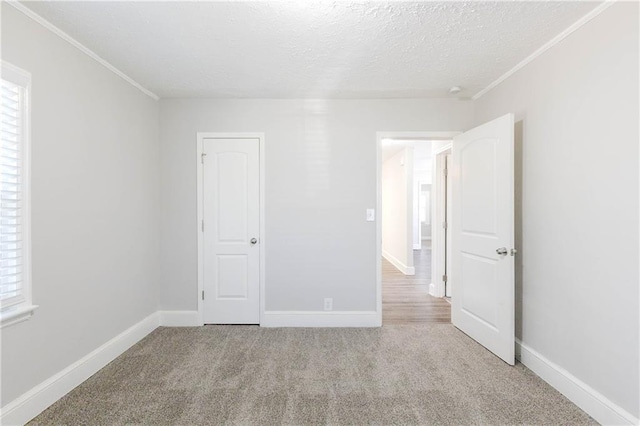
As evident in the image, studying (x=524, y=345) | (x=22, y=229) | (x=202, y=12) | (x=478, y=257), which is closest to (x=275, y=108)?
(x=202, y=12)

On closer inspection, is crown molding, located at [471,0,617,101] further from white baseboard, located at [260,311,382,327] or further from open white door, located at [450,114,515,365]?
white baseboard, located at [260,311,382,327]

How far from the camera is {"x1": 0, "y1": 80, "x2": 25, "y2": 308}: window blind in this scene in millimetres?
1605

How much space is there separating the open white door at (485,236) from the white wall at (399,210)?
104 inches

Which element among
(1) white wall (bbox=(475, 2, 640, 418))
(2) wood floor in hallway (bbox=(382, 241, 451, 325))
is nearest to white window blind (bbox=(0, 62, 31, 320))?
(2) wood floor in hallway (bbox=(382, 241, 451, 325))

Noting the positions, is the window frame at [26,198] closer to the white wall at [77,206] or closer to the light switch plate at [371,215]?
the white wall at [77,206]

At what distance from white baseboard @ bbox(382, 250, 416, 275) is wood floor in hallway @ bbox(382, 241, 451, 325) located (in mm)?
87

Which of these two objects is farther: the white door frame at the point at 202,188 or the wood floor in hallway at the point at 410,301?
the wood floor in hallway at the point at 410,301

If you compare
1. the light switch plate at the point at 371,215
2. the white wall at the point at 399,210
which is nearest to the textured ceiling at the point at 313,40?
the light switch plate at the point at 371,215

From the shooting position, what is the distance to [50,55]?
1890mm

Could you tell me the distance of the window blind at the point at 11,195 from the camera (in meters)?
1.61

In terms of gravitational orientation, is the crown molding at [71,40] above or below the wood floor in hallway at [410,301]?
above

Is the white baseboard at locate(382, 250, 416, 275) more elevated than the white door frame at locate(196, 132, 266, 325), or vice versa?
the white door frame at locate(196, 132, 266, 325)

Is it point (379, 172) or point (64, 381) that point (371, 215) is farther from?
point (64, 381)

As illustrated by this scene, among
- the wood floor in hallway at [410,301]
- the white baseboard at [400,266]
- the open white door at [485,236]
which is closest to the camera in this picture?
the open white door at [485,236]
